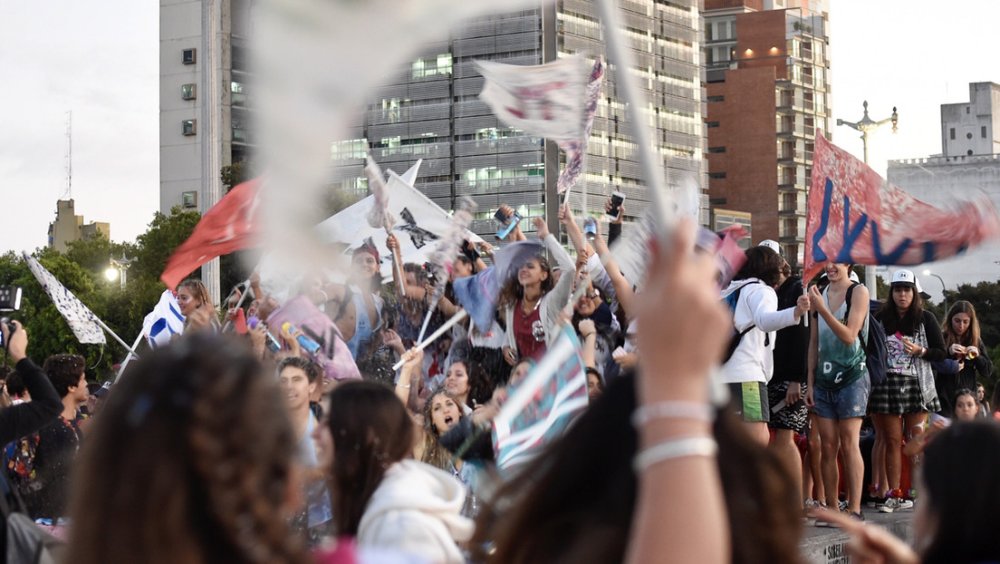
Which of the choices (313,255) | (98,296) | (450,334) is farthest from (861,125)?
(98,296)

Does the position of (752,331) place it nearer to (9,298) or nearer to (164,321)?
(9,298)

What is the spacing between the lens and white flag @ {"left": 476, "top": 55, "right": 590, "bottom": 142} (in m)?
8.48

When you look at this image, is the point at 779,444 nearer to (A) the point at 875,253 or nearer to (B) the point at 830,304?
(B) the point at 830,304

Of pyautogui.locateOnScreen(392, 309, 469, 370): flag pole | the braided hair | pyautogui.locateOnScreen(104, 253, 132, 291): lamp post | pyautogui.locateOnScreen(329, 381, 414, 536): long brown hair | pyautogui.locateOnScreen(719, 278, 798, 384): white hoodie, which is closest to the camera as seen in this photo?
the braided hair

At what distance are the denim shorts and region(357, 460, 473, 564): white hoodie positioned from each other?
5913 mm

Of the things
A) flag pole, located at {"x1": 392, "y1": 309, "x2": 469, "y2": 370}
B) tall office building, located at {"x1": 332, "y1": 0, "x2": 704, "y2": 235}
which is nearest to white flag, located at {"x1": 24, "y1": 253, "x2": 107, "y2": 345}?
flag pole, located at {"x1": 392, "y1": 309, "x2": 469, "y2": 370}

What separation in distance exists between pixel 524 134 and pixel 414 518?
80.5m

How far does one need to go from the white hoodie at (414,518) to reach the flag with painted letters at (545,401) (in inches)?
14.4

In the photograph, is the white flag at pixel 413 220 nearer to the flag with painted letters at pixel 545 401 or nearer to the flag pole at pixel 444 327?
the flag pole at pixel 444 327

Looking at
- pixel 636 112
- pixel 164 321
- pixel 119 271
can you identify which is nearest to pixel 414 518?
pixel 636 112

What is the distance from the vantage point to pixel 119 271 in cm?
6372

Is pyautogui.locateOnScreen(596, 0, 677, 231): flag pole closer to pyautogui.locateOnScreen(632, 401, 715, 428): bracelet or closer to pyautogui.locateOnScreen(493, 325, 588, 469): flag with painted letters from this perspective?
pyautogui.locateOnScreen(632, 401, 715, 428): bracelet

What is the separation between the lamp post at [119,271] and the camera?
57812mm

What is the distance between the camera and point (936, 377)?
1117 cm
